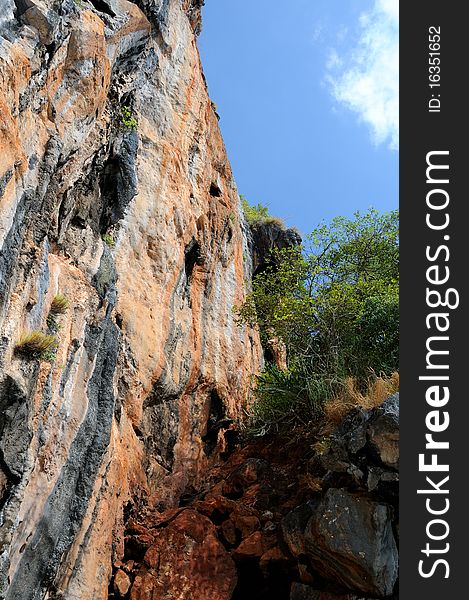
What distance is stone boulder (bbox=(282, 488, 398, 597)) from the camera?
7434 mm

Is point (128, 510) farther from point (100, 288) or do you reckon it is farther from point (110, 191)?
point (110, 191)

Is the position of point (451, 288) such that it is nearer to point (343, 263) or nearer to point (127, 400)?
point (127, 400)

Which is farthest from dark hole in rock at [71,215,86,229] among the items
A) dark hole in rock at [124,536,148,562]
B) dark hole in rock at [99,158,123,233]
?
dark hole in rock at [124,536,148,562]

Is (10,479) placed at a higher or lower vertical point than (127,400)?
lower

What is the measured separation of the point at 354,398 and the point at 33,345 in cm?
579

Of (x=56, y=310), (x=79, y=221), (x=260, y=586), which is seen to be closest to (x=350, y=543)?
(x=260, y=586)

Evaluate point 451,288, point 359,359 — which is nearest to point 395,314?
point 359,359

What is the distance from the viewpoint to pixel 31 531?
6.53 m

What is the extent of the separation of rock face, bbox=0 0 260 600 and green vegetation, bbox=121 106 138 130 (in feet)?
0.13

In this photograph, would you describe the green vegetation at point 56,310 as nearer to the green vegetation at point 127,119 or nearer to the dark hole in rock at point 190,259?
the green vegetation at point 127,119

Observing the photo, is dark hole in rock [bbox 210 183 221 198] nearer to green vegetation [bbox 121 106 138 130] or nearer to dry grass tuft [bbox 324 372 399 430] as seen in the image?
green vegetation [bbox 121 106 138 130]

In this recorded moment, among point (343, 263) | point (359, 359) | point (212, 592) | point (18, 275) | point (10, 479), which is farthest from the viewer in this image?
point (343, 263)

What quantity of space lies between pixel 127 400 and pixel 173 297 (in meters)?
3.08

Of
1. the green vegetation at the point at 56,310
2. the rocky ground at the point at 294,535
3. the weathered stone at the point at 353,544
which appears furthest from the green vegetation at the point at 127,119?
the weathered stone at the point at 353,544
